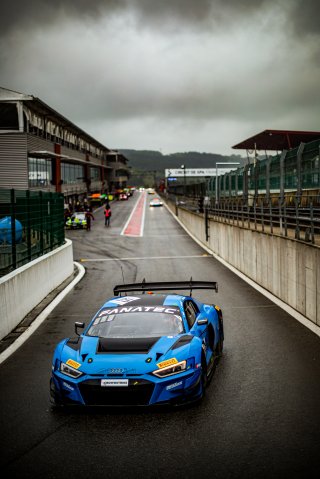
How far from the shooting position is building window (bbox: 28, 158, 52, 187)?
49.3m

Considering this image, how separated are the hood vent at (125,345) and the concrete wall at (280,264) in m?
5.19

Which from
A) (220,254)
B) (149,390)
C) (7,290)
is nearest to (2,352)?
(7,290)

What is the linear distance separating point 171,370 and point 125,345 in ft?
2.41

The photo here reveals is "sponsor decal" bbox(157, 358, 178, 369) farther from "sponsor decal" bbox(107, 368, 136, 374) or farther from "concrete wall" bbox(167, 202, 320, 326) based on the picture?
"concrete wall" bbox(167, 202, 320, 326)

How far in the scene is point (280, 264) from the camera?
14.1m

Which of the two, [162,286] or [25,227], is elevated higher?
[25,227]

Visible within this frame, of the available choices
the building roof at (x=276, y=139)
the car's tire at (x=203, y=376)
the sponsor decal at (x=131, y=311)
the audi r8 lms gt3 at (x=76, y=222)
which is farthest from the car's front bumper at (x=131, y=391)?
the audi r8 lms gt3 at (x=76, y=222)

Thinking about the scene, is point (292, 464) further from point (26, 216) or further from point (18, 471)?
point (26, 216)

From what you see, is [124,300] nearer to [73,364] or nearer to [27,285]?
[73,364]

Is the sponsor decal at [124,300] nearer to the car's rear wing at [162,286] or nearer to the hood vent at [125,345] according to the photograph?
the car's rear wing at [162,286]

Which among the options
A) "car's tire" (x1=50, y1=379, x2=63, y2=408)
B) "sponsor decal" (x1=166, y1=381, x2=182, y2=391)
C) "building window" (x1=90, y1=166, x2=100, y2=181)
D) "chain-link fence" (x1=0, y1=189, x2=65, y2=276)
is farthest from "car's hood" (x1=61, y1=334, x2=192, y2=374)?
"building window" (x1=90, y1=166, x2=100, y2=181)

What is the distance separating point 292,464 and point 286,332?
18.3 feet

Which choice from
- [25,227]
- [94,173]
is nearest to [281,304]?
[25,227]

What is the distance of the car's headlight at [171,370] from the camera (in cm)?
620
